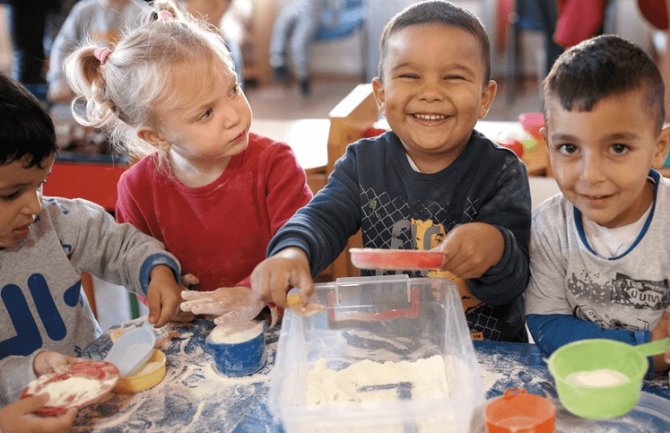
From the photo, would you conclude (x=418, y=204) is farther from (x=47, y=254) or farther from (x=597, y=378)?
(x=47, y=254)

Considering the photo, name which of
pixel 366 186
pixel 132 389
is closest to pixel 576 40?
pixel 366 186

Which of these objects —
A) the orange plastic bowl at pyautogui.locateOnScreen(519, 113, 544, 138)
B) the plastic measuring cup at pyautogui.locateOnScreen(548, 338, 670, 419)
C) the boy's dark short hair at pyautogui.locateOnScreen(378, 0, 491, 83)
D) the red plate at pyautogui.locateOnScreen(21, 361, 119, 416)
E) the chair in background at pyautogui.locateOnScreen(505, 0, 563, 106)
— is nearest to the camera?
the plastic measuring cup at pyautogui.locateOnScreen(548, 338, 670, 419)

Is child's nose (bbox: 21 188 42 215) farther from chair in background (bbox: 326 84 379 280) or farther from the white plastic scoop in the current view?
chair in background (bbox: 326 84 379 280)

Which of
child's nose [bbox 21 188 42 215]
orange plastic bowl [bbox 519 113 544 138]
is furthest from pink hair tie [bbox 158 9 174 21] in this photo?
orange plastic bowl [bbox 519 113 544 138]

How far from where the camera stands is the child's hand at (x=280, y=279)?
1028mm

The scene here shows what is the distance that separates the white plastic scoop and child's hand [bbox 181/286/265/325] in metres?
0.09

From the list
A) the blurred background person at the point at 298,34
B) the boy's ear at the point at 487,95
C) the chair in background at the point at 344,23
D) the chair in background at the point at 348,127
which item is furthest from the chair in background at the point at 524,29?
the boy's ear at the point at 487,95

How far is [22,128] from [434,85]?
0.67 m

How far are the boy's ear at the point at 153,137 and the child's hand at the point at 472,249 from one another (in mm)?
649

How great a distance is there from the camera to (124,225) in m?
1.36

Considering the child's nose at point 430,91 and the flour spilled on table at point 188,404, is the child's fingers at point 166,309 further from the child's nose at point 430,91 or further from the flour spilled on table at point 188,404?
the child's nose at point 430,91

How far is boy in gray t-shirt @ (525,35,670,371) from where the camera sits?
1.01 meters

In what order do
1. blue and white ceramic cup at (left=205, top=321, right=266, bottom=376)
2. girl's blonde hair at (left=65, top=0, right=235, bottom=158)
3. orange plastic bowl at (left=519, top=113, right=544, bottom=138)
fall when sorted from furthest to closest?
1. orange plastic bowl at (left=519, top=113, right=544, bottom=138)
2. girl's blonde hair at (left=65, top=0, right=235, bottom=158)
3. blue and white ceramic cup at (left=205, top=321, right=266, bottom=376)

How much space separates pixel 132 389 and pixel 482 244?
565mm
